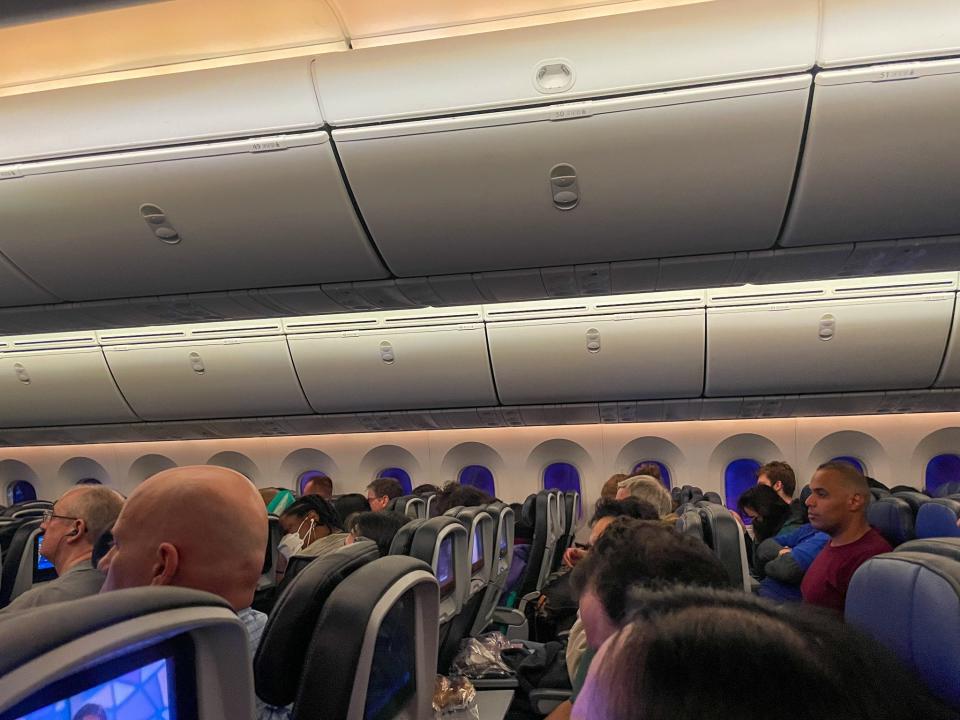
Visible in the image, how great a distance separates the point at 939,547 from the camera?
5.37 feet

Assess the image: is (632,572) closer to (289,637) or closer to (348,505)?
(289,637)

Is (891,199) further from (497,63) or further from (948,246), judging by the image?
(497,63)

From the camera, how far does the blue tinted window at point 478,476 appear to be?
12.0m

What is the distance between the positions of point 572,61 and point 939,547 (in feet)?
8.35

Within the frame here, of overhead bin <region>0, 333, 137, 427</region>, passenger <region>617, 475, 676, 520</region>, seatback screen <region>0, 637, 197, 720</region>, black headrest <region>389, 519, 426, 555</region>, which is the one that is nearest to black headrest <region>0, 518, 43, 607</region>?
black headrest <region>389, 519, 426, 555</region>

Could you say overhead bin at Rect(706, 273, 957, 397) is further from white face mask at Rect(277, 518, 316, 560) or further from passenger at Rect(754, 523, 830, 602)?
white face mask at Rect(277, 518, 316, 560)

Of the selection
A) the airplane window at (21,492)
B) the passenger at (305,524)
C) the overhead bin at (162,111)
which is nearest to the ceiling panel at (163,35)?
the overhead bin at (162,111)

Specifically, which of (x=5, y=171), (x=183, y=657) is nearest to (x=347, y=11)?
(x=5, y=171)

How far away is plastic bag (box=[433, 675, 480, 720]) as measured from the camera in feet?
8.49

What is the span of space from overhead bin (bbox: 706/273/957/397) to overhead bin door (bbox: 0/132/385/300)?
484cm

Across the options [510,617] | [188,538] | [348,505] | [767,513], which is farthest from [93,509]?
[767,513]

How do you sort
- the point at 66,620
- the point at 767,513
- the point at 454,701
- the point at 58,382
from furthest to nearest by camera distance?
1. the point at 58,382
2. the point at 767,513
3. the point at 454,701
4. the point at 66,620

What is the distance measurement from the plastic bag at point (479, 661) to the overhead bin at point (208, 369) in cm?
586

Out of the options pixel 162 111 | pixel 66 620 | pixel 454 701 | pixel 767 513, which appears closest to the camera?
pixel 66 620
